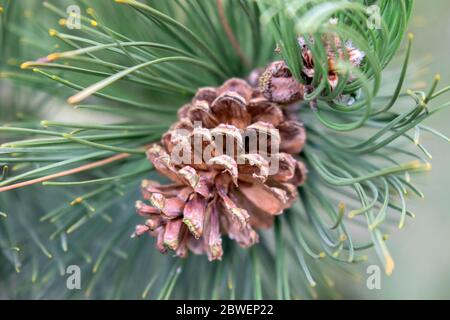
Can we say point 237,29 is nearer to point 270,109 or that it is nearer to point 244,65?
point 244,65

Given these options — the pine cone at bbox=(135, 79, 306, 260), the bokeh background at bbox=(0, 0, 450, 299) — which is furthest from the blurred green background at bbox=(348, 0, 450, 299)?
the pine cone at bbox=(135, 79, 306, 260)

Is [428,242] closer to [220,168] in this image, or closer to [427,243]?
[427,243]
